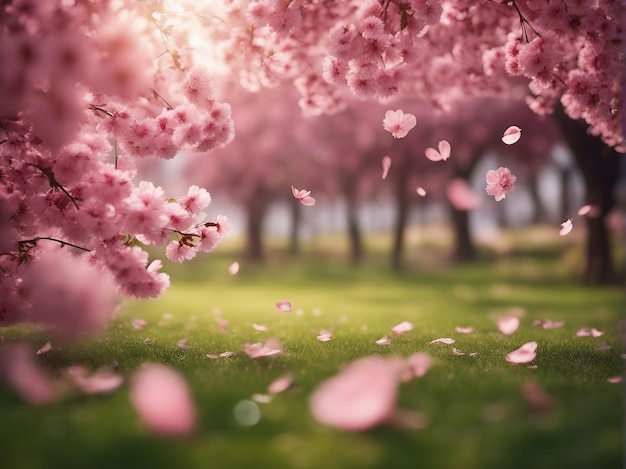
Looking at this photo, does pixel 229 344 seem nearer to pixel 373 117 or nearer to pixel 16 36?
pixel 16 36

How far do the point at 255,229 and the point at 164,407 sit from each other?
27454 mm

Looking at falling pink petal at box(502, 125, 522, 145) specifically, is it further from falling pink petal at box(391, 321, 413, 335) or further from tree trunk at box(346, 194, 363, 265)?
tree trunk at box(346, 194, 363, 265)

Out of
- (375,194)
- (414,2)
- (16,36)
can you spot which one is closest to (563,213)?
(375,194)

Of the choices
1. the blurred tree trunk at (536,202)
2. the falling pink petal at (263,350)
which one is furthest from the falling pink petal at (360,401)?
the blurred tree trunk at (536,202)

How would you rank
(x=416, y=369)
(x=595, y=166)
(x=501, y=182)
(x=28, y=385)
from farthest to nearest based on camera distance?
(x=595, y=166), (x=501, y=182), (x=416, y=369), (x=28, y=385)

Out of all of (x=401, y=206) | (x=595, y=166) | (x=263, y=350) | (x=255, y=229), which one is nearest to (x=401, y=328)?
(x=263, y=350)

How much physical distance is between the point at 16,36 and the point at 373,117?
21392 mm

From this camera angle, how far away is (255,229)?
30.5m

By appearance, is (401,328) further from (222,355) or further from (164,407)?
(164,407)

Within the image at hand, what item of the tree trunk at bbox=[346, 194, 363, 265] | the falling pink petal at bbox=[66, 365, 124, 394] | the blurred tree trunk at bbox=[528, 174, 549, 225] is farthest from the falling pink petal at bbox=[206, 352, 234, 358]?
the blurred tree trunk at bbox=[528, 174, 549, 225]

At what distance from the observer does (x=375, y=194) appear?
3559cm

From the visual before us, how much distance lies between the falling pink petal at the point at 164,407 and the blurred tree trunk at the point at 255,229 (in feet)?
87.6

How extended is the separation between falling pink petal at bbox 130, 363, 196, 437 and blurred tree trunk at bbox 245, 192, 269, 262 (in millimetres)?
26690

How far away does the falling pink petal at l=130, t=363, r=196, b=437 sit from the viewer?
9.86ft
